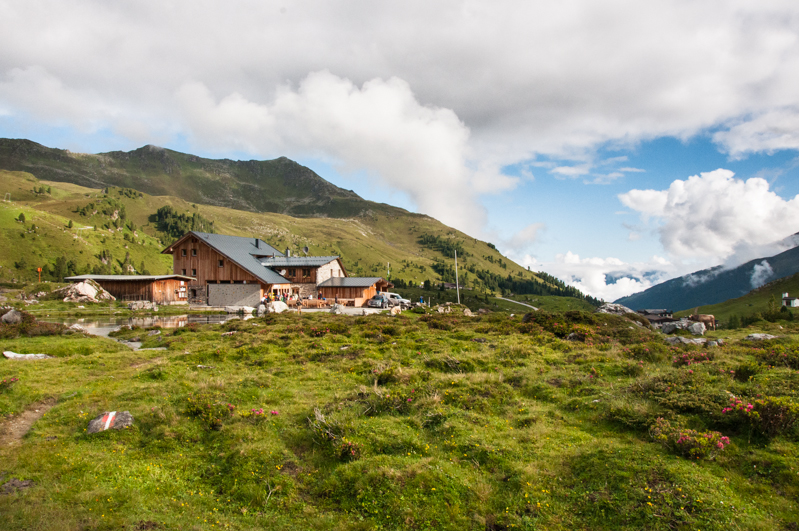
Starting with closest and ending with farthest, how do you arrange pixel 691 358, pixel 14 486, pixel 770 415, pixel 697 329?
pixel 14 486, pixel 770 415, pixel 691 358, pixel 697 329

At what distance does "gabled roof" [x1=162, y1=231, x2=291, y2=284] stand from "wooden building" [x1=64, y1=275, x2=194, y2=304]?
6.09 meters

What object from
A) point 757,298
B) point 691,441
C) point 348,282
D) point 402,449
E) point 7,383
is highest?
point 348,282

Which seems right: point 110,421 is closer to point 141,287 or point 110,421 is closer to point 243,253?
point 141,287

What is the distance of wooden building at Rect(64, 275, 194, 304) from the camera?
55.5 metres

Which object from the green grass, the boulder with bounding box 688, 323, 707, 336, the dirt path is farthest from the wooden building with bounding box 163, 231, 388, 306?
the dirt path

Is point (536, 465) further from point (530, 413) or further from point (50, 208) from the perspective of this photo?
point (50, 208)

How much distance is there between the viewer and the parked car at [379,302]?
57144mm

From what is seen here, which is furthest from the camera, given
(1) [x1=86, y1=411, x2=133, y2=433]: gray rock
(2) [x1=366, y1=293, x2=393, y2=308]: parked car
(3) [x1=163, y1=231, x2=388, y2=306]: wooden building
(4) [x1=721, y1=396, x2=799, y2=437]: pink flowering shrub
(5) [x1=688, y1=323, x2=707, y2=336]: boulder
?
(2) [x1=366, y1=293, x2=393, y2=308]: parked car

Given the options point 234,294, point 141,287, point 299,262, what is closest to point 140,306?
point 141,287

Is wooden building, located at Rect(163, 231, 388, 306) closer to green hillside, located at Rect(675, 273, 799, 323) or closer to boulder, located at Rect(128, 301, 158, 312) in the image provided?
boulder, located at Rect(128, 301, 158, 312)

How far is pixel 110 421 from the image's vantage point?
11.2 meters

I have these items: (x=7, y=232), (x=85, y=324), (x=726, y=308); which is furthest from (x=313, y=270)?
(x=726, y=308)

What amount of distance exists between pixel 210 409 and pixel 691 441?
1287 cm

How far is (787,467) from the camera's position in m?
7.81
